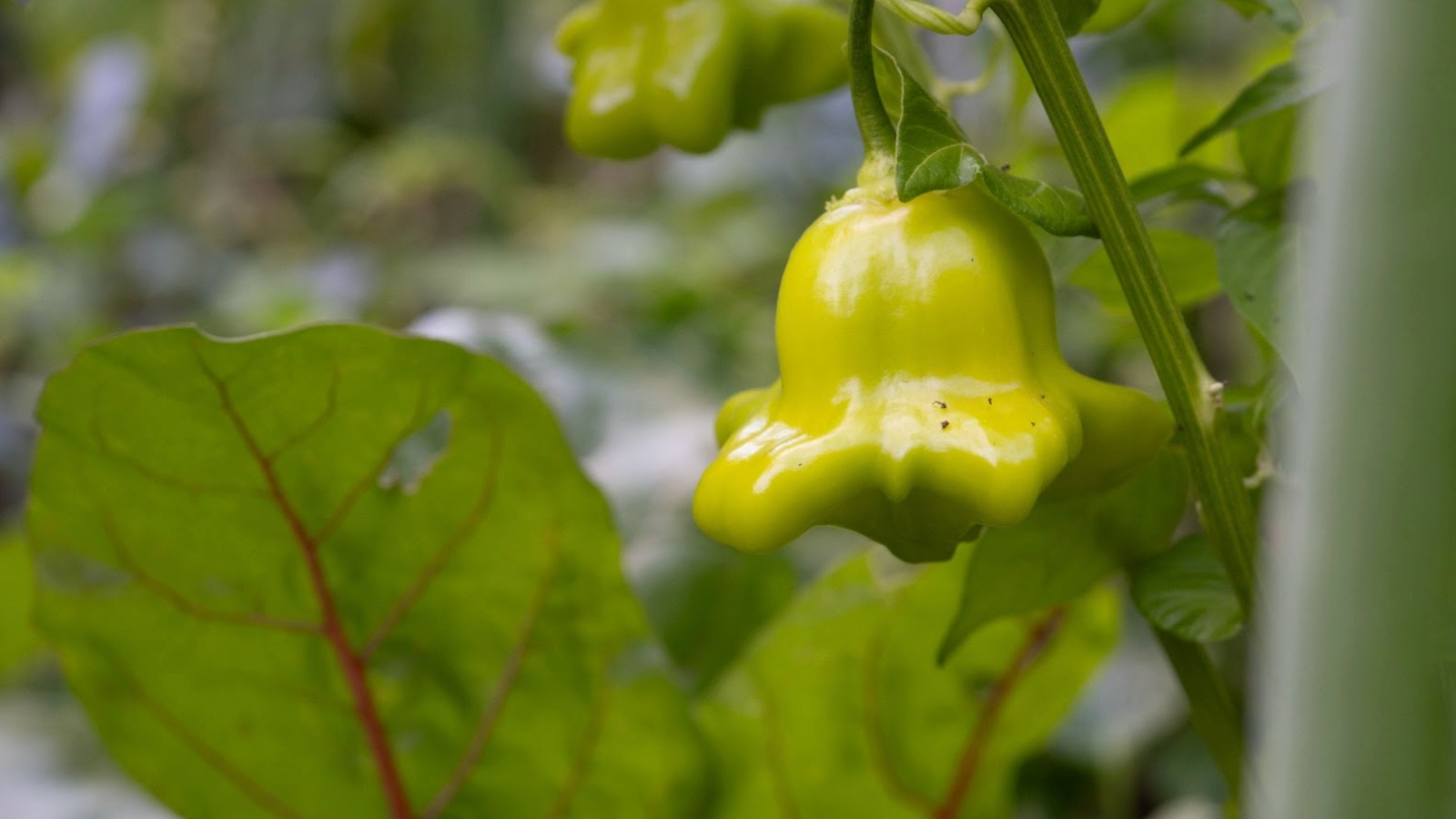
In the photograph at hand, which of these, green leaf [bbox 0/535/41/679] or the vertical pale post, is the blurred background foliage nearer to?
green leaf [bbox 0/535/41/679]

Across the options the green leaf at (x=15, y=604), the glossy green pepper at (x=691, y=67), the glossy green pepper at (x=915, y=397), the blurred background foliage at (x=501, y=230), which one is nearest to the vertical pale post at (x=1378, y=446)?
the glossy green pepper at (x=915, y=397)

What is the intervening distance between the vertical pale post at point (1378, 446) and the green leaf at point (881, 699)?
41 cm

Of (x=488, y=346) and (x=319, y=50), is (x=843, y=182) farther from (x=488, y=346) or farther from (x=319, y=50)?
(x=319, y=50)

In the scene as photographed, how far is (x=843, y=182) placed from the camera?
4.92 feet

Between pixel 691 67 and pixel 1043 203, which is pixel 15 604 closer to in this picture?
pixel 691 67

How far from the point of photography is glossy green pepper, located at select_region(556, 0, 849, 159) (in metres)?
0.51

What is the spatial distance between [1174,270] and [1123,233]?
0.17 metres

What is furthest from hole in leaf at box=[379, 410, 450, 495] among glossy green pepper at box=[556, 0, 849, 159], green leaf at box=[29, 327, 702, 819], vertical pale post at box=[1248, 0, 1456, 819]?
vertical pale post at box=[1248, 0, 1456, 819]

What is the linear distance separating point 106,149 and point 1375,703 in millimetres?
1894

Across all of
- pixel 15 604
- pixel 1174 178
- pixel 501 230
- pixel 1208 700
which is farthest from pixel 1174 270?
pixel 501 230

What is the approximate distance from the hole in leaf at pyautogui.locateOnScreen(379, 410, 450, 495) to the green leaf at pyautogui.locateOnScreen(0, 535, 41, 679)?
18.6 inches

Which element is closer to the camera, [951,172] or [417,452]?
[951,172]

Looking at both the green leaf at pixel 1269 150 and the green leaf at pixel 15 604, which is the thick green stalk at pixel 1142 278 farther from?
the green leaf at pixel 15 604

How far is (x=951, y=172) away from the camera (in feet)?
1.08
